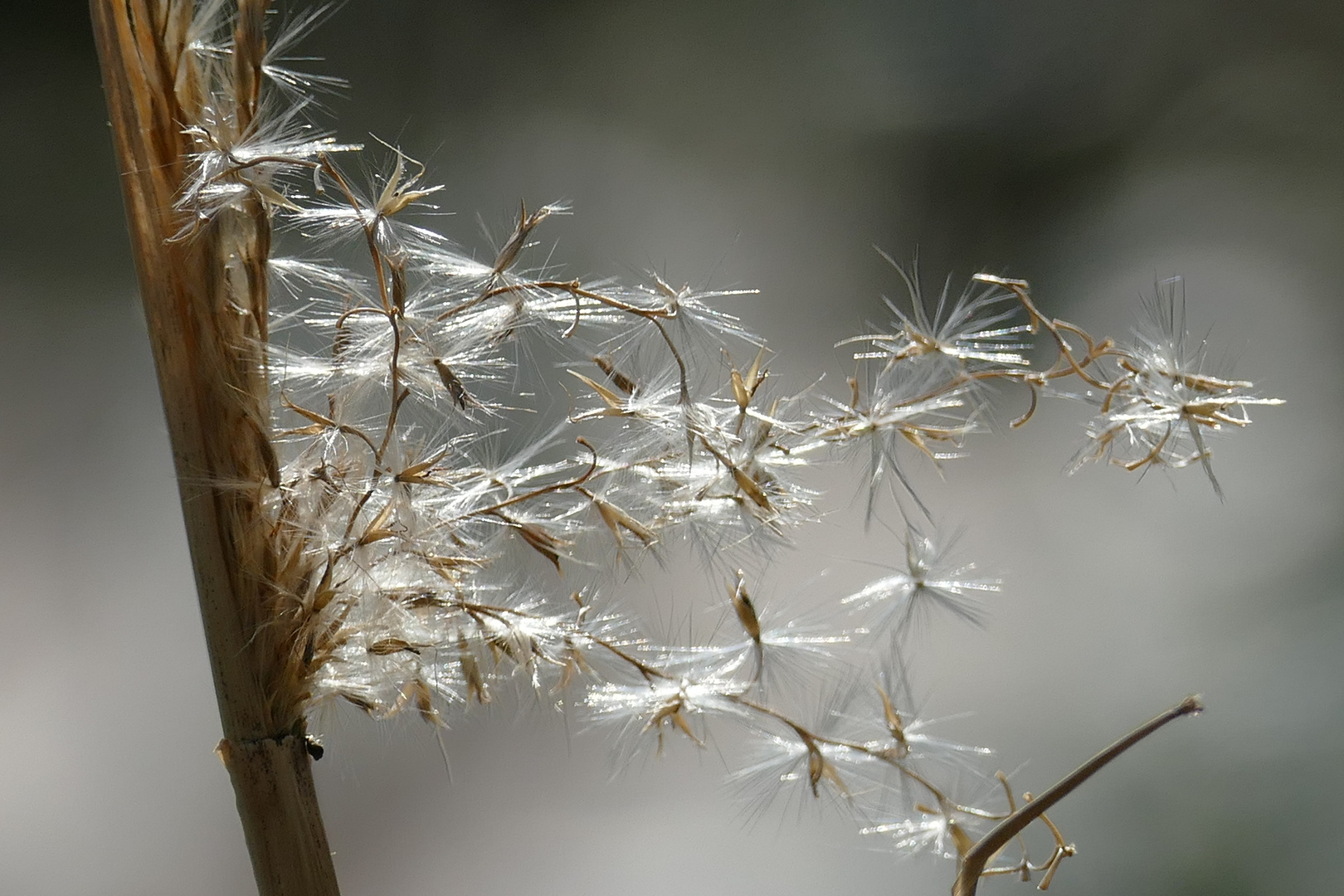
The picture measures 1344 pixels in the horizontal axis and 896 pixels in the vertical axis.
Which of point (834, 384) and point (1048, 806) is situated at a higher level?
point (834, 384)

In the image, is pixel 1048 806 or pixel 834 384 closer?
pixel 1048 806

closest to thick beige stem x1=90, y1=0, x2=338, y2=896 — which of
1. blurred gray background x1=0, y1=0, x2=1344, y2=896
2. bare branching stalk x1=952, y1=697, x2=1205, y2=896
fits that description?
bare branching stalk x1=952, y1=697, x2=1205, y2=896

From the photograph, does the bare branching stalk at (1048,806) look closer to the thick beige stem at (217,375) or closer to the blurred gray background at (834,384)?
the thick beige stem at (217,375)

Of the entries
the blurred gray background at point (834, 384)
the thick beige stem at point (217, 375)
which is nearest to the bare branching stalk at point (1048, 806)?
the thick beige stem at point (217, 375)

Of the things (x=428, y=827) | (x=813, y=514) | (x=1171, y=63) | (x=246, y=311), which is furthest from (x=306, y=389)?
(x=1171, y=63)

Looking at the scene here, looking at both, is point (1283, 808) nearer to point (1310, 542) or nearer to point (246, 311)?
point (1310, 542)

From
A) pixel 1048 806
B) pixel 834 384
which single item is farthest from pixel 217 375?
pixel 834 384

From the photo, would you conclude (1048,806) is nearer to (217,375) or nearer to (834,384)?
(217,375)

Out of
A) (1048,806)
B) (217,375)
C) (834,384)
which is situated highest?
(834,384)
